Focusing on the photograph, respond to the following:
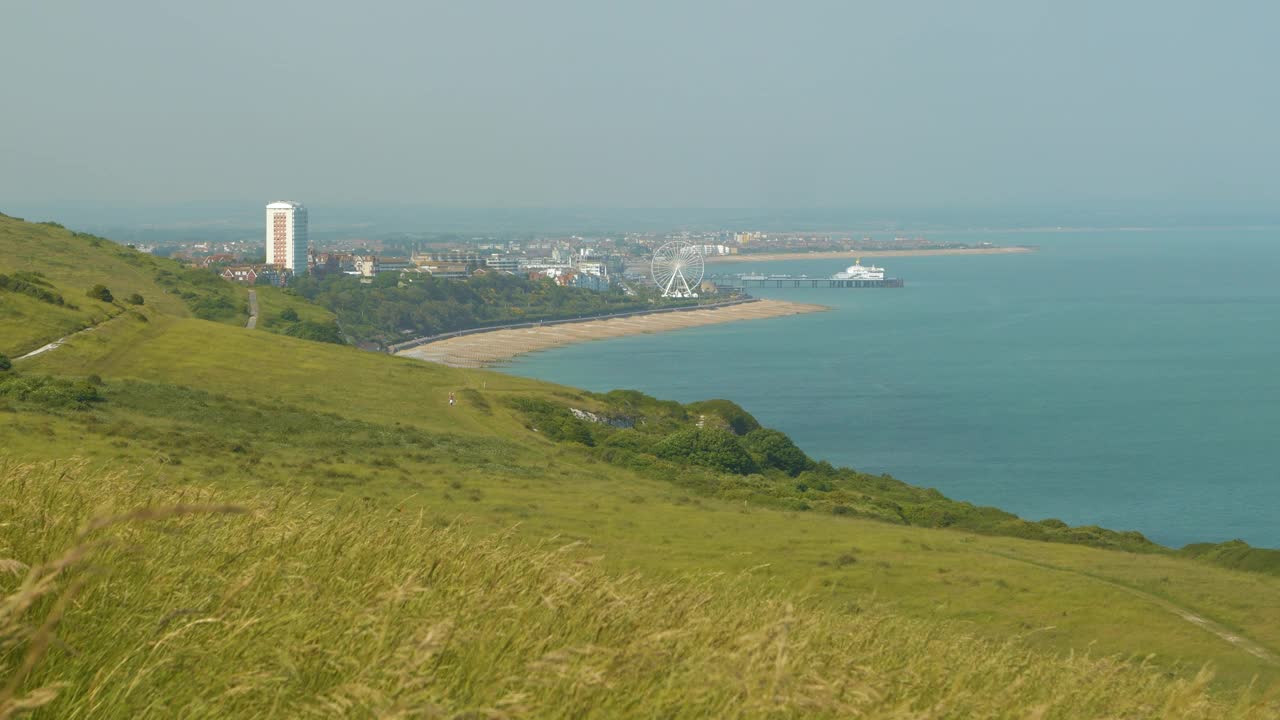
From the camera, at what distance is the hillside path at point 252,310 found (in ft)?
207

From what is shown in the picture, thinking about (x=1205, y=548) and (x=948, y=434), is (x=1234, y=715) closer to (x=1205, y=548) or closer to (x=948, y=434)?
(x=1205, y=548)

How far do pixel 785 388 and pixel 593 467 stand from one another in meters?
53.6

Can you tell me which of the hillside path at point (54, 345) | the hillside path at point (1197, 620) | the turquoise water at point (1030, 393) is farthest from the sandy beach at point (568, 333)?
the hillside path at point (1197, 620)

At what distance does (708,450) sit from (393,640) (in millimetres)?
31531

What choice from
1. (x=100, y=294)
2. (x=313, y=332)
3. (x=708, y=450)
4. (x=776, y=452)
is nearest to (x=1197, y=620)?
(x=708, y=450)

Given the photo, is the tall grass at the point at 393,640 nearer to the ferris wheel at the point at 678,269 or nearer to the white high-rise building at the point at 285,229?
the ferris wheel at the point at 678,269

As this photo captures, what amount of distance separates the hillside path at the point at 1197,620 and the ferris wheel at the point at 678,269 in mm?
151935

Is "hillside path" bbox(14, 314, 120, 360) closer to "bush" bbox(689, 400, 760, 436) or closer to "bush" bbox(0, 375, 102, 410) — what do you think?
"bush" bbox(0, 375, 102, 410)

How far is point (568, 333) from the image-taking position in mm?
122250

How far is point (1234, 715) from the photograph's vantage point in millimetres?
4730

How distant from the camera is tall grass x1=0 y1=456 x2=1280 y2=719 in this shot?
3.46 meters

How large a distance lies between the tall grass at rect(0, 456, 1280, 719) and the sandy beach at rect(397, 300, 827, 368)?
7774cm

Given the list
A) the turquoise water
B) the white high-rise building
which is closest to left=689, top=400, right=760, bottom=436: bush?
the turquoise water

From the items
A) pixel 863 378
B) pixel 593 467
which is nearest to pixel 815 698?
pixel 593 467
